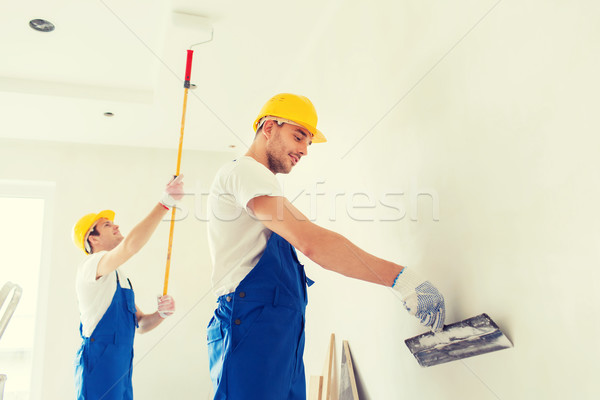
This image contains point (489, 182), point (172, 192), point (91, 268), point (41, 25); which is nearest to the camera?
point (489, 182)

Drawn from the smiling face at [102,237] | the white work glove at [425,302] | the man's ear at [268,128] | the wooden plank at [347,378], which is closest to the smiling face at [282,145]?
the man's ear at [268,128]

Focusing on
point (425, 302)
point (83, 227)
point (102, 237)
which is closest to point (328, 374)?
point (425, 302)

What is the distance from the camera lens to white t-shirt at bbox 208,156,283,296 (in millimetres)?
1350

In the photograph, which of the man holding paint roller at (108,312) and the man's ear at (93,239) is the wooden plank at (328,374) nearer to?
the man holding paint roller at (108,312)

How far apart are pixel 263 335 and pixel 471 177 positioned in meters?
0.70

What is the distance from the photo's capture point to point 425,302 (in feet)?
3.68

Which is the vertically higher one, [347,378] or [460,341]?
[460,341]

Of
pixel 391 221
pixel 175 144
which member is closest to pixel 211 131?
pixel 175 144

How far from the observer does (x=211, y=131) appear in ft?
13.0

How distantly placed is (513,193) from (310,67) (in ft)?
5.81

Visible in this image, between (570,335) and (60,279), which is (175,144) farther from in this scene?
(570,335)

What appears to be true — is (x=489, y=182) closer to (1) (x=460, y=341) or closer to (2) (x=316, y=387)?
(1) (x=460, y=341)

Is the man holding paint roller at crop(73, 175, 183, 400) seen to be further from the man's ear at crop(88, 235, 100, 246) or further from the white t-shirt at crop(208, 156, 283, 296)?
the white t-shirt at crop(208, 156, 283, 296)

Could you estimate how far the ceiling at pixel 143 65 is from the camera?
7.61ft
